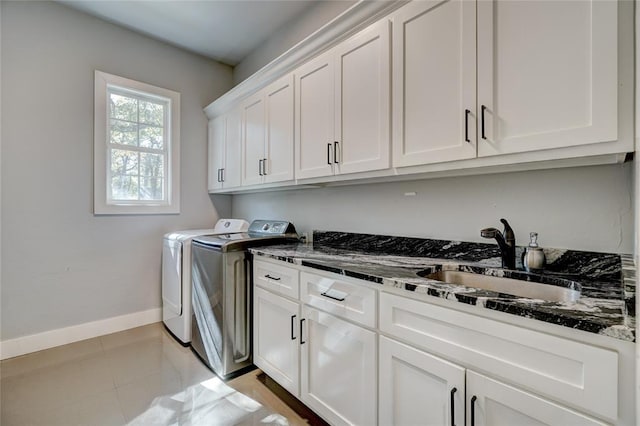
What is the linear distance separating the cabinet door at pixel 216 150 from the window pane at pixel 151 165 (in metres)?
0.50

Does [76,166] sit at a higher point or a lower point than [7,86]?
lower

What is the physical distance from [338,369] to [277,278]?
24.7 inches

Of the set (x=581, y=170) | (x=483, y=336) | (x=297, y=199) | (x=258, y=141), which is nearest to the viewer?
(x=483, y=336)

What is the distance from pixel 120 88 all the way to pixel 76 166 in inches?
33.9

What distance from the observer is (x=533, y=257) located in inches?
52.4

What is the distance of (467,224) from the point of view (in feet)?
5.36

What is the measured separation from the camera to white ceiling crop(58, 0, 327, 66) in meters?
2.51

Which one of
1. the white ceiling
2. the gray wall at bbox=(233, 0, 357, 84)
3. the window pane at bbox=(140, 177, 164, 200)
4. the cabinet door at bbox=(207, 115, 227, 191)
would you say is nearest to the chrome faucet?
the gray wall at bbox=(233, 0, 357, 84)

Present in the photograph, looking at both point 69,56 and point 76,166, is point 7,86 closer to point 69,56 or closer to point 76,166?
point 69,56

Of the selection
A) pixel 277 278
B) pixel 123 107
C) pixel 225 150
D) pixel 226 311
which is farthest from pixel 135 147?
pixel 277 278

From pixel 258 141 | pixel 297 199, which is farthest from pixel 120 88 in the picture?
pixel 297 199

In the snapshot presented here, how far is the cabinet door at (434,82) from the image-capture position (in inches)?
50.6

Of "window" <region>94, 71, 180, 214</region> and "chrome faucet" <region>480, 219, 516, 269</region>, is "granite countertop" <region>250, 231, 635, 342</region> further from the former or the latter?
"window" <region>94, 71, 180, 214</region>

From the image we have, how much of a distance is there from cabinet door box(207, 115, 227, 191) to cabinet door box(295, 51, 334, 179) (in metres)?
1.30
